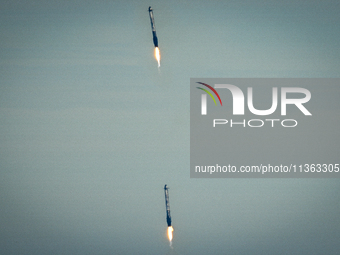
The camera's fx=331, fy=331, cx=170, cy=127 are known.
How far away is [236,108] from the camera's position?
27.4 feet

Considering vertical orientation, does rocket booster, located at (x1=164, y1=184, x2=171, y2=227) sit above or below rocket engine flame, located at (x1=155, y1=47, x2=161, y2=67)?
below

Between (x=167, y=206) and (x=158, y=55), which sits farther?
(x=167, y=206)

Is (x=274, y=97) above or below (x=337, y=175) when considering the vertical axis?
above

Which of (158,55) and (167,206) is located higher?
(158,55)

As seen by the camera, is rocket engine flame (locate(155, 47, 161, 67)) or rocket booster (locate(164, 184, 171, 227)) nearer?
rocket engine flame (locate(155, 47, 161, 67))

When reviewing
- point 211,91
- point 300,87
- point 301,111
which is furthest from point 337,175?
point 211,91

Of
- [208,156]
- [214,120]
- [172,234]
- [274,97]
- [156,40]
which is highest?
[156,40]

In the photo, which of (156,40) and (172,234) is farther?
(172,234)

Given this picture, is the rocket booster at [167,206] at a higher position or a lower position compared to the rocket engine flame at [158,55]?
lower

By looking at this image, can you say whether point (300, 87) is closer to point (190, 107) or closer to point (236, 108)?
point (236, 108)

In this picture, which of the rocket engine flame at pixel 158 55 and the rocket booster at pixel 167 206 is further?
the rocket booster at pixel 167 206

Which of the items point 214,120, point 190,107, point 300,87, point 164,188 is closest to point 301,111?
point 300,87

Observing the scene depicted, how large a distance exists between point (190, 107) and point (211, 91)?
0.67 metres

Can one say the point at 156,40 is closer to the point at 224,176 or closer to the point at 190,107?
the point at 190,107
